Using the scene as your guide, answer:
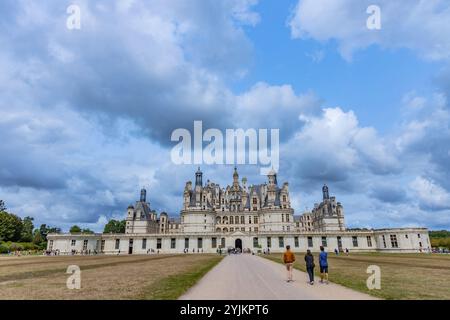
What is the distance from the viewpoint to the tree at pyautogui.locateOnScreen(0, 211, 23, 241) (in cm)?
9188

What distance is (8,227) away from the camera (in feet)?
307

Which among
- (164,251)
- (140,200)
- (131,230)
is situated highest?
(140,200)

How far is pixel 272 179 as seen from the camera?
10181 centimetres

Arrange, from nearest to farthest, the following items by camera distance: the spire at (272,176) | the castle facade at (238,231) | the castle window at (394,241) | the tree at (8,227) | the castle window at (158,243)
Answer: the castle window at (394,241), the castle facade at (238,231), the castle window at (158,243), the tree at (8,227), the spire at (272,176)

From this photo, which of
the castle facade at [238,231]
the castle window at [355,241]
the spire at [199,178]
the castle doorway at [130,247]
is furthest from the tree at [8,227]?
the castle window at [355,241]

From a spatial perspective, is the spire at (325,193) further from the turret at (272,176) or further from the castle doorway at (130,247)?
the castle doorway at (130,247)

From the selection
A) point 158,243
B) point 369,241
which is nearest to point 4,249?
point 158,243

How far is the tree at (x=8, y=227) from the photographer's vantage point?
301ft

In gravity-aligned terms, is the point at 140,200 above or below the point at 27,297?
above

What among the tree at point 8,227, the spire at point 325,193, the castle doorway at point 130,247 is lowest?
the castle doorway at point 130,247
